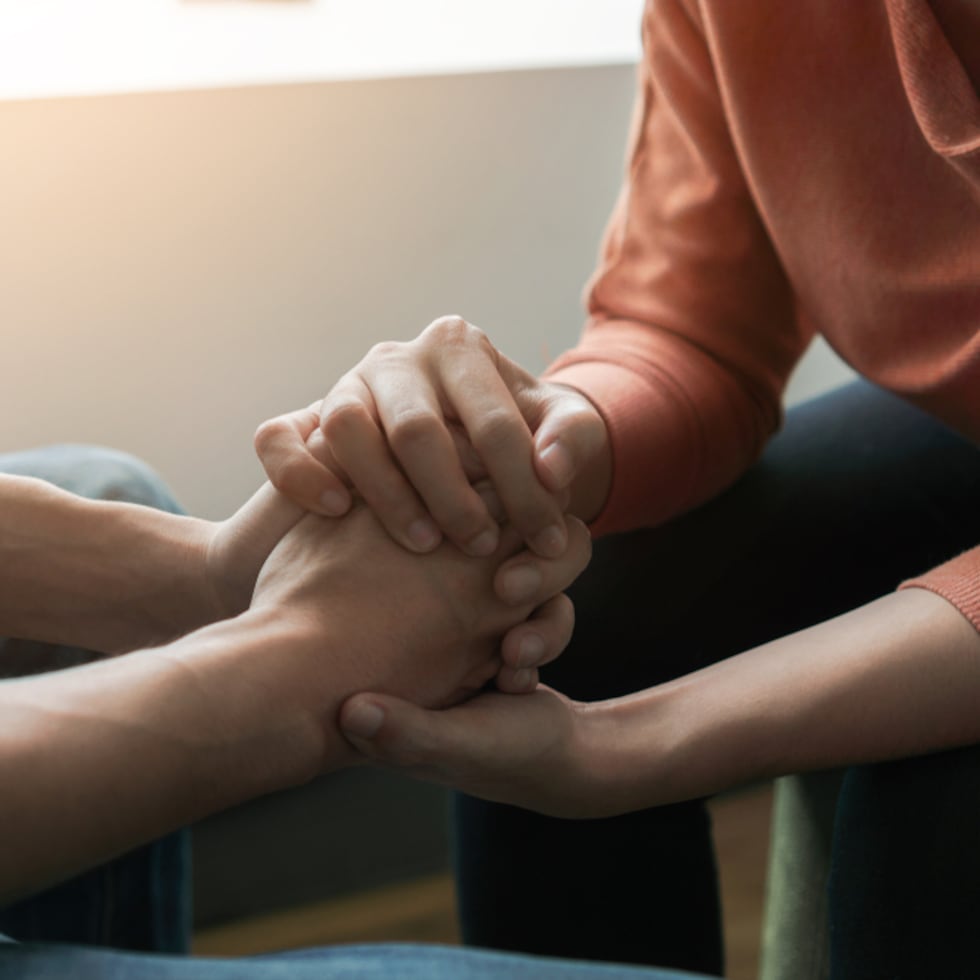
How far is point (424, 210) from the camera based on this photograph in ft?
4.23

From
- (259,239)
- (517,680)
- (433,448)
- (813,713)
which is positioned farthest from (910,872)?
Result: (259,239)

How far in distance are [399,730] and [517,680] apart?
9cm

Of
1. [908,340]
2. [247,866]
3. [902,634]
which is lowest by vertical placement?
[902,634]

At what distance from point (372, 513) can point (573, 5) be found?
2.91ft

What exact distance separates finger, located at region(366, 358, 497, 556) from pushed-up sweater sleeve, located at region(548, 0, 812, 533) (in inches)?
8.1

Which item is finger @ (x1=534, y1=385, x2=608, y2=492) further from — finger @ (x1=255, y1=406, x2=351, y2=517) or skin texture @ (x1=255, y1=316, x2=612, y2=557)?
finger @ (x1=255, y1=406, x2=351, y2=517)

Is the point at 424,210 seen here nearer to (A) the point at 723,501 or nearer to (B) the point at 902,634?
(A) the point at 723,501

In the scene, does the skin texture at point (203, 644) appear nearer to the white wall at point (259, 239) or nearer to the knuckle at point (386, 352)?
the knuckle at point (386, 352)

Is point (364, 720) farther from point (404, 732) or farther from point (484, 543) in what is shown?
point (484, 543)

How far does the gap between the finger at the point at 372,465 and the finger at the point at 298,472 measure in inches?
0.5

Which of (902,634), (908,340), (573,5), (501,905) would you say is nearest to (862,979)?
(902,634)

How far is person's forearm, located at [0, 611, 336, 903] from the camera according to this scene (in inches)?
19.3

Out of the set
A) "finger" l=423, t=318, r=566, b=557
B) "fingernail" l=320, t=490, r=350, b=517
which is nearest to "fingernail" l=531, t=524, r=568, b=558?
"finger" l=423, t=318, r=566, b=557

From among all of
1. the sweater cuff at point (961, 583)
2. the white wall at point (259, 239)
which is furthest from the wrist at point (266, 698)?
the white wall at point (259, 239)
